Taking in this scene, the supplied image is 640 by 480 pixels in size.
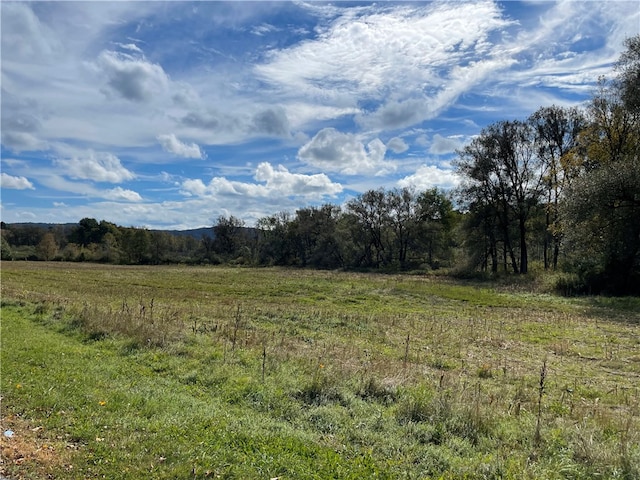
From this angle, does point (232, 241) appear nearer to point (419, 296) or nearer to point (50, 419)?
point (419, 296)

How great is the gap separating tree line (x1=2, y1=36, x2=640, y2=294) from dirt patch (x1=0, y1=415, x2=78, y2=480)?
30.3 meters

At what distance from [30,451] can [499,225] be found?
5076cm

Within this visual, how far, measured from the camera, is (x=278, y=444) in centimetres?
544

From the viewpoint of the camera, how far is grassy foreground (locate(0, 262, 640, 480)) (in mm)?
5012

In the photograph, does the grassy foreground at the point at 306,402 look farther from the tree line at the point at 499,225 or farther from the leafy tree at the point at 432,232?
the leafy tree at the point at 432,232

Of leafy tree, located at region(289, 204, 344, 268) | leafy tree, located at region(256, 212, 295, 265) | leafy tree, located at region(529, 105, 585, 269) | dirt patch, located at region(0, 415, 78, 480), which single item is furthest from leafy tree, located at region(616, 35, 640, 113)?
leafy tree, located at region(256, 212, 295, 265)

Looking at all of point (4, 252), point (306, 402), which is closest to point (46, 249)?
point (4, 252)

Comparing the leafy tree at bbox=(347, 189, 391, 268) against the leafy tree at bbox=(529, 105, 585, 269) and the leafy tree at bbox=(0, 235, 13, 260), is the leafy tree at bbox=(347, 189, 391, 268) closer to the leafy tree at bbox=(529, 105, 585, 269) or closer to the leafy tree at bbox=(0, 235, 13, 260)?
the leafy tree at bbox=(529, 105, 585, 269)

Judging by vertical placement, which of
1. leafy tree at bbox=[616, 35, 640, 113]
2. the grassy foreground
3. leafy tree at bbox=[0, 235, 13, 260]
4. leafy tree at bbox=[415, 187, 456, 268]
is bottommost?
the grassy foreground

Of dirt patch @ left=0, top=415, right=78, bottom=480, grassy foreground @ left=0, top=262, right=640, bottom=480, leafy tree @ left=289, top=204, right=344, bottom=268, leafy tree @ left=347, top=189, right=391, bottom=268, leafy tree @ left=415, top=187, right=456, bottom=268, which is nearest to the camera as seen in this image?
dirt patch @ left=0, top=415, right=78, bottom=480

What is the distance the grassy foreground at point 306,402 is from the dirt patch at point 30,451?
23 mm

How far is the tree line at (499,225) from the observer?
1123 inches

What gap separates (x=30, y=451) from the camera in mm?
5109

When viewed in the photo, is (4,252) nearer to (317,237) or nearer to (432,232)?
(317,237)
